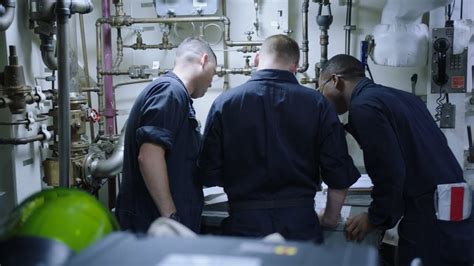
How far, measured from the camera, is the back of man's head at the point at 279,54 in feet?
5.42

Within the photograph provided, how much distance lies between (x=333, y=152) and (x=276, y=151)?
0.68 ft

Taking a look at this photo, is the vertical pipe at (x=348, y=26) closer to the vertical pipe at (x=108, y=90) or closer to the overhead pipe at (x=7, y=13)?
the vertical pipe at (x=108, y=90)

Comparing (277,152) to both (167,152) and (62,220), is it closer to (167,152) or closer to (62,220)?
(167,152)

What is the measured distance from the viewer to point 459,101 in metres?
2.43

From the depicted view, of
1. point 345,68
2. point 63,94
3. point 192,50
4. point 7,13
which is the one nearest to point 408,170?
point 345,68

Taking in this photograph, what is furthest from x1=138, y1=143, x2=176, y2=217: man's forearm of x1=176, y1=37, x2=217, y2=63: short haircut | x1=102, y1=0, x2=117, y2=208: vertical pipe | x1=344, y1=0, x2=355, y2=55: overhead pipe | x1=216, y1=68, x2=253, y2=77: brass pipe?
x1=344, y1=0, x2=355, y2=55: overhead pipe

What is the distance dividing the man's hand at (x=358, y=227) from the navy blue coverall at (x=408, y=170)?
0.10 ft

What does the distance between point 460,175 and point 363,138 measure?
0.42 m

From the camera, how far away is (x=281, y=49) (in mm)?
1663

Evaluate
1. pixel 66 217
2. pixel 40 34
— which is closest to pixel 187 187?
pixel 40 34

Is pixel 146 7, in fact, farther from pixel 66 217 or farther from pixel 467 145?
pixel 66 217

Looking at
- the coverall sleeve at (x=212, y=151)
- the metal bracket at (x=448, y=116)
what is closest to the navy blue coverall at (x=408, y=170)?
the coverall sleeve at (x=212, y=151)

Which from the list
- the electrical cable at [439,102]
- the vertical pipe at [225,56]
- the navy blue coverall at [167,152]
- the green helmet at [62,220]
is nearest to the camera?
the green helmet at [62,220]

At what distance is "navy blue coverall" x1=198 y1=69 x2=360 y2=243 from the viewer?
1573 mm
